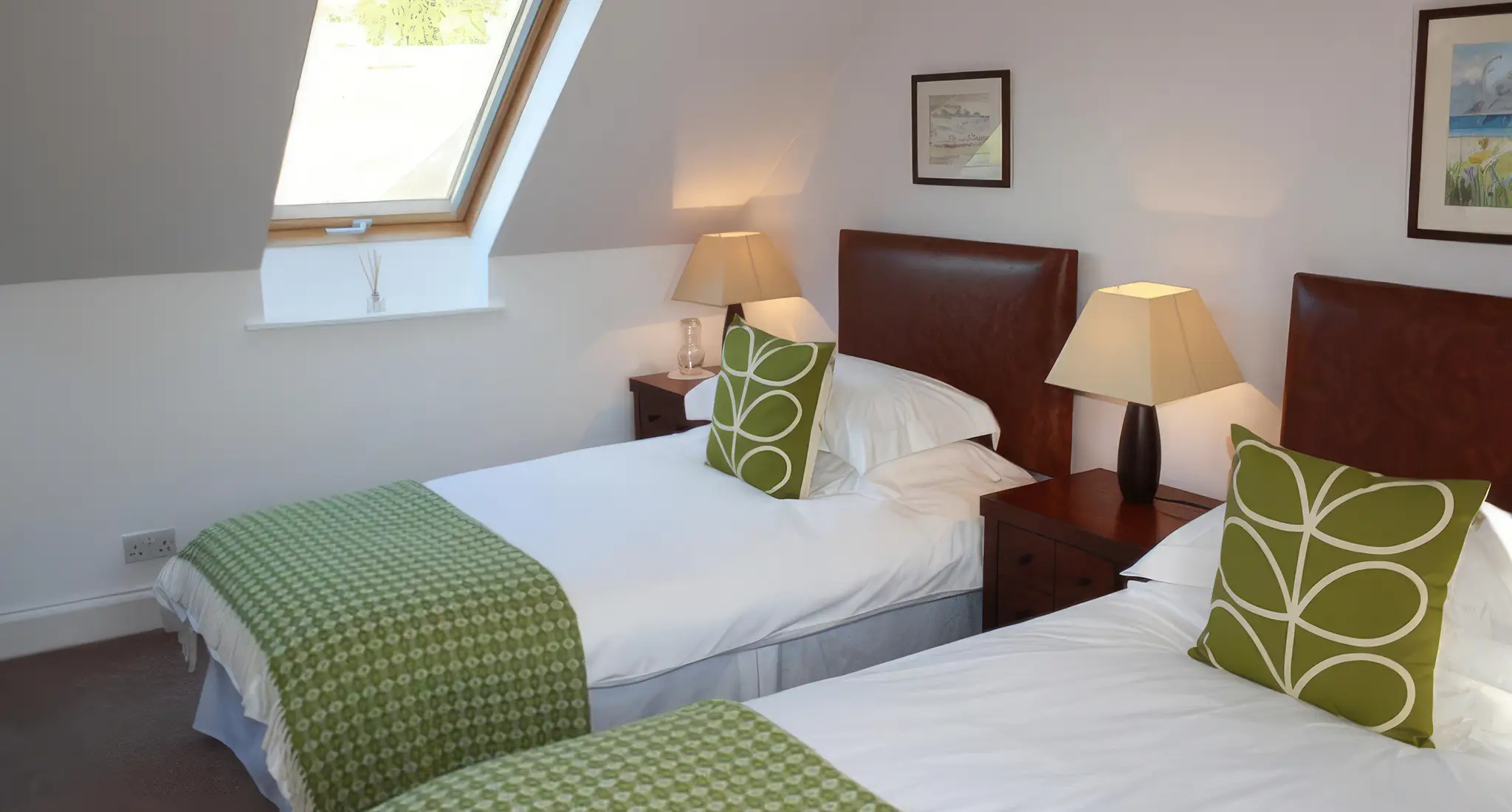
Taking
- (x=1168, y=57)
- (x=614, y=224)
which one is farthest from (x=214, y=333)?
(x=1168, y=57)

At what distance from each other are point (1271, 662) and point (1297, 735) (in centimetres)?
17

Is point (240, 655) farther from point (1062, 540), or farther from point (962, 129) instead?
point (962, 129)

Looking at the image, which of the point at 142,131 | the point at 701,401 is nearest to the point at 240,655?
the point at 142,131

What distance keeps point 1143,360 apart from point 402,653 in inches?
63.3

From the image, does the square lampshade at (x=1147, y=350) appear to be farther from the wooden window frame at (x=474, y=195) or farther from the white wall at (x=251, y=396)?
the white wall at (x=251, y=396)

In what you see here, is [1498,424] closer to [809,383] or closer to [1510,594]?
[1510,594]

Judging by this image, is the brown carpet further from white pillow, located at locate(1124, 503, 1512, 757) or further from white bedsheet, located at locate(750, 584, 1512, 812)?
white pillow, located at locate(1124, 503, 1512, 757)

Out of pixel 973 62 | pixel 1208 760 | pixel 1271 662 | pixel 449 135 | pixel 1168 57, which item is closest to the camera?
pixel 1208 760

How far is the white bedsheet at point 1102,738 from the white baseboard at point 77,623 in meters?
2.41

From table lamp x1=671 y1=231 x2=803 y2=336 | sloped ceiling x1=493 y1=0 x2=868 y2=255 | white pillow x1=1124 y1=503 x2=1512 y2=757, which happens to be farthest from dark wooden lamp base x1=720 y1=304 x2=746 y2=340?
white pillow x1=1124 y1=503 x2=1512 y2=757

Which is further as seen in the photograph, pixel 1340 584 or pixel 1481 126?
pixel 1481 126

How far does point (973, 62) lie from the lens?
3289mm

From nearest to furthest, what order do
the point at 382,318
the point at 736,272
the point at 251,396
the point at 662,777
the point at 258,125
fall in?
the point at 662,777 → the point at 258,125 → the point at 251,396 → the point at 382,318 → the point at 736,272

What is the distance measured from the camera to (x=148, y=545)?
3551 mm
